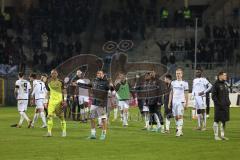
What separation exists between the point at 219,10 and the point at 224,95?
34649 millimetres

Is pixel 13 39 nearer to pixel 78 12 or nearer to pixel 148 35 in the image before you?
pixel 78 12

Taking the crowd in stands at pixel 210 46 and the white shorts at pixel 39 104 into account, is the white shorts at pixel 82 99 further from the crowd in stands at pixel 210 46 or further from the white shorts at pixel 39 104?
the crowd in stands at pixel 210 46

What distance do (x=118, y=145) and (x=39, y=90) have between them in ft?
32.9

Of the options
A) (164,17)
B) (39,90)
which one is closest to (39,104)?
(39,90)

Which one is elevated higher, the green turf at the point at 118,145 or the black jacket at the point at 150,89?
the black jacket at the point at 150,89

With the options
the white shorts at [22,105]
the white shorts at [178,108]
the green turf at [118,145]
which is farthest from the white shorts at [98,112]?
the white shorts at [22,105]

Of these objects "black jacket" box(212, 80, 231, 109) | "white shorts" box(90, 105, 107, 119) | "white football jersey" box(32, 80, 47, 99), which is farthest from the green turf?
"white football jersey" box(32, 80, 47, 99)

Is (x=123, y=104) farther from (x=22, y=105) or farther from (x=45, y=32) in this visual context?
(x=45, y=32)

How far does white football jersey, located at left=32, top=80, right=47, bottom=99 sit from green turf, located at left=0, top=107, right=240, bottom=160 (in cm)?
220

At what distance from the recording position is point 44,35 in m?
56.2

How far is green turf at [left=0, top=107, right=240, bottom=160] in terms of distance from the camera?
19.2 m

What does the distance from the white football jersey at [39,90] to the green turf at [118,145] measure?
7.21 feet

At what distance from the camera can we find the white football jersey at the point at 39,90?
31.4 m

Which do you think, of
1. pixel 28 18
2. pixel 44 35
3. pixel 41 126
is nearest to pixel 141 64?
pixel 44 35
